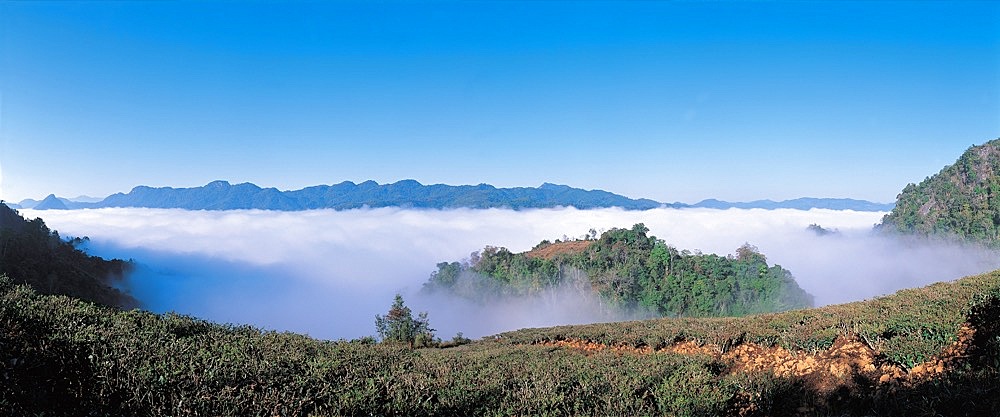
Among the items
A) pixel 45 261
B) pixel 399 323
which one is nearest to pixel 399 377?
pixel 399 323

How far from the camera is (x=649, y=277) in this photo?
73188 mm

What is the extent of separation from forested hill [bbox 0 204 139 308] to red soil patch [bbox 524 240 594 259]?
60193mm

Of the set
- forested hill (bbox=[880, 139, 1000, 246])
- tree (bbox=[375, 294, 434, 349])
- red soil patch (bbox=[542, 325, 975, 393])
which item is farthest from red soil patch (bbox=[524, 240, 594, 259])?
red soil patch (bbox=[542, 325, 975, 393])

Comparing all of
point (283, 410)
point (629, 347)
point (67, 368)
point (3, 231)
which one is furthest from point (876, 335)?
point (3, 231)

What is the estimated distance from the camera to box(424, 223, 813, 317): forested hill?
66.9 meters

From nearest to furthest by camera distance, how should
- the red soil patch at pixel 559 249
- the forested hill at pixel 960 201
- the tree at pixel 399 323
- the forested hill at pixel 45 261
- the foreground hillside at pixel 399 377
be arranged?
the foreground hillside at pixel 399 377 < the forested hill at pixel 45 261 < the tree at pixel 399 323 < the forested hill at pixel 960 201 < the red soil patch at pixel 559 249

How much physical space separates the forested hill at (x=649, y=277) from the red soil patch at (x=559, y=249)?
51 centimetres

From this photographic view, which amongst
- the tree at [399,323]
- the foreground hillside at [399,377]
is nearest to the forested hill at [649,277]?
the tree at [399,323]

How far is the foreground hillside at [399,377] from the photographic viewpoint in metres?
4.25

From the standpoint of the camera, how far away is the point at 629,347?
14.6 m

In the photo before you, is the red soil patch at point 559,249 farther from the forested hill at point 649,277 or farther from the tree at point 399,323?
the tree at point 399,323

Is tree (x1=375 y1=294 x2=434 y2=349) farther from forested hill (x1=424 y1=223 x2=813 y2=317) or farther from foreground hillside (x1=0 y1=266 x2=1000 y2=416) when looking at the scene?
forested hill (x1=424 y1=223 x2=813 y2=317)

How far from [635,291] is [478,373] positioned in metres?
69.4

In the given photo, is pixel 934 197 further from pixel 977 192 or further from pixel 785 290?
pixel 785 290
